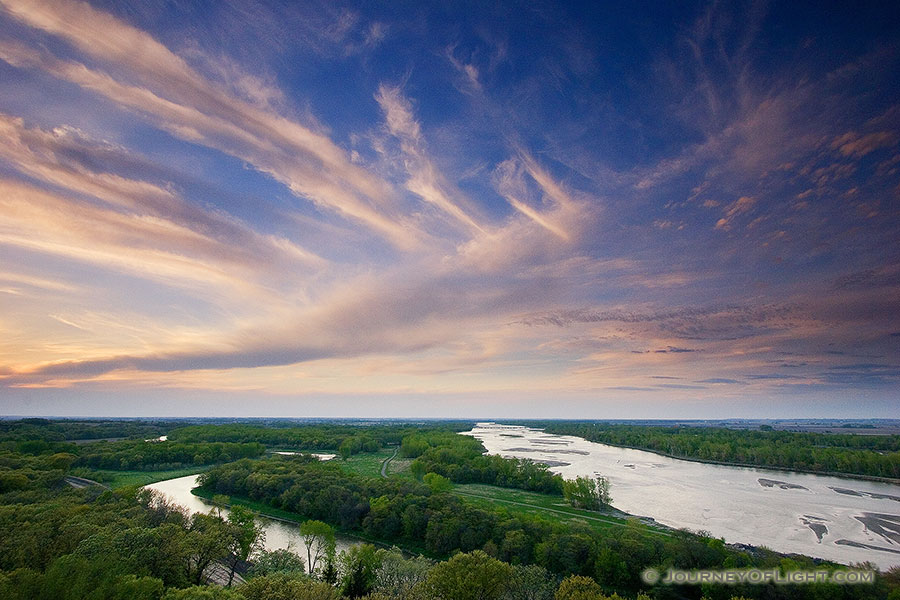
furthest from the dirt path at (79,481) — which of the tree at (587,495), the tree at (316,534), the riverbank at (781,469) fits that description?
the riverbank at (781,469)

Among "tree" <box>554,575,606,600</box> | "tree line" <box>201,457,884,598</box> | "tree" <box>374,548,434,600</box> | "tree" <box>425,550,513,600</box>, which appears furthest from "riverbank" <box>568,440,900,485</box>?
"tree" <box>374,548,434,600</box>

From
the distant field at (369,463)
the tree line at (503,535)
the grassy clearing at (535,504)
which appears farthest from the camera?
the distant field at (369,463)


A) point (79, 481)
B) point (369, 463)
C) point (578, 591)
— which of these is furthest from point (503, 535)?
point (79, 481)

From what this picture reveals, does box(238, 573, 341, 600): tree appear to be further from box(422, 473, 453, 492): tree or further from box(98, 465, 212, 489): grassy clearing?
box(98, 465, 212, 489): grassy clearing

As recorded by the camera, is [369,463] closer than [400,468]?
No

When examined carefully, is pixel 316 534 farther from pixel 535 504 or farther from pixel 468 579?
pixel 535 504

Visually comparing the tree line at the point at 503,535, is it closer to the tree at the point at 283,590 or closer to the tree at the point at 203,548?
the tree at the point at 283,590

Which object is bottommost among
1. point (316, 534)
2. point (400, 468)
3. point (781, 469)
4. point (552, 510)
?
point (400, 468)
